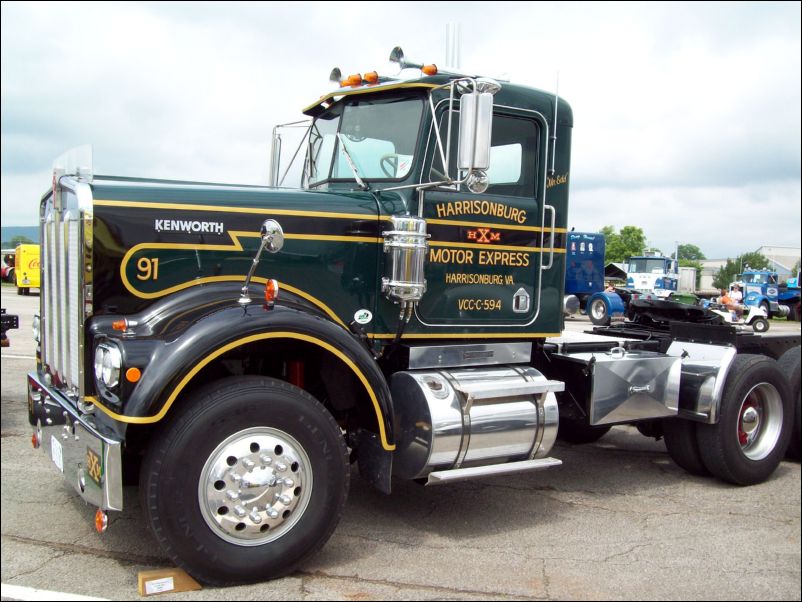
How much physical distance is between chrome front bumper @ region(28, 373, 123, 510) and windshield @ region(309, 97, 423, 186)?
7.41ft

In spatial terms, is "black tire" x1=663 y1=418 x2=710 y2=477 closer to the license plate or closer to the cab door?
the cab door

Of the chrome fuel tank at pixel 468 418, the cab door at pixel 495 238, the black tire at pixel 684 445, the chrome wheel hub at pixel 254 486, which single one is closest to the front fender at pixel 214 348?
the chrome fuel tank at pixel 468 418

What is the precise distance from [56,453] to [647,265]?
80.3ft

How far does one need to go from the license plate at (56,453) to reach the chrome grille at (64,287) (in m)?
0.28

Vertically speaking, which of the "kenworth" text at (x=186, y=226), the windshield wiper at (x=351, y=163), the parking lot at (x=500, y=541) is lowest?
the parking lot at (x=500, y=541)

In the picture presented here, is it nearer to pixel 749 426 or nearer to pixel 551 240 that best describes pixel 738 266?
pixel 749 426

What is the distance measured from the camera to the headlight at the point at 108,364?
11.5 feet

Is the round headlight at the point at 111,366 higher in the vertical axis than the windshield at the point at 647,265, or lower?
lower

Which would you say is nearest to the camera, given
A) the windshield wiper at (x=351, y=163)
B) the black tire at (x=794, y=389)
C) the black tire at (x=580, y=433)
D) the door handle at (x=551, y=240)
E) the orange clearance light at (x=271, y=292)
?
the orange clearance light at (x=271, y=292)

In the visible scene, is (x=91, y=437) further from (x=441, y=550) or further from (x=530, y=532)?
(x=530, y=532)

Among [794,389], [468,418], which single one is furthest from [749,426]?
[468,418]

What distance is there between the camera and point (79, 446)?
3.71 metres

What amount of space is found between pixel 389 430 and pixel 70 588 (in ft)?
5.65

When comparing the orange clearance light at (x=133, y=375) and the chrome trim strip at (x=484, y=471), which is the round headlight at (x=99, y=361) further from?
the chrome trim strip at (x=484, y=471)
